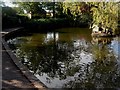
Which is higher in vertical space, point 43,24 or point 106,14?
point 106,14

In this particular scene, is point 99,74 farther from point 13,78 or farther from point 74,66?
point 13,78

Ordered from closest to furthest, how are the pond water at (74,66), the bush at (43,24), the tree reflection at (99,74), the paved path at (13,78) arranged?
the paved path at (13,78) < the tree reflection at (99,74) < the pond water at (74,66) < the bush at (43,24)

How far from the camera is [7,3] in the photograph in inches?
1085

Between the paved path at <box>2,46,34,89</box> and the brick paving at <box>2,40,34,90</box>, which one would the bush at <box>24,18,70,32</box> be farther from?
the paved path at <box>2,46,34,89</box>

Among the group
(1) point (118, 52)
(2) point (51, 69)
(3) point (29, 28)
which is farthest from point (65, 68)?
(3) point (29, 28)

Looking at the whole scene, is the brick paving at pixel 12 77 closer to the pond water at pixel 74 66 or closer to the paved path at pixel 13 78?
the paved path at pixel 13 78

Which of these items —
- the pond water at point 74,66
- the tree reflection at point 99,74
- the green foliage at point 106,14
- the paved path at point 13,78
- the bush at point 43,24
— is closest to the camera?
the paved path at point 13,78

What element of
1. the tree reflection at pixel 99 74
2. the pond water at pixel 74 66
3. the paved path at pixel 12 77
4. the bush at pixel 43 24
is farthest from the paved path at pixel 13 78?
the bush at pixel 43 24

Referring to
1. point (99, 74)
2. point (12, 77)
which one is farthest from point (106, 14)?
point (12, 77)

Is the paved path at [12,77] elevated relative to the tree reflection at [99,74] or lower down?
elevated

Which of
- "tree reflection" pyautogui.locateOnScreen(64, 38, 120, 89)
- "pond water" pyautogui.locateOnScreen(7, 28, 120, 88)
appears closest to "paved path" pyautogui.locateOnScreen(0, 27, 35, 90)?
"pond water" pyautogui.locateOnScreen(7, 28, 120, 88)

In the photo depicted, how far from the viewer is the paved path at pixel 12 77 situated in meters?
6.56

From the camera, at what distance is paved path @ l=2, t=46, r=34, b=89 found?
656 centimetres

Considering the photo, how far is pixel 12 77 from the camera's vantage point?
23.7ft
